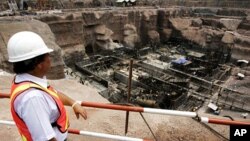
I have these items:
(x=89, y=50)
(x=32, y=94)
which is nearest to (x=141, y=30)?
(x=89, y=50)

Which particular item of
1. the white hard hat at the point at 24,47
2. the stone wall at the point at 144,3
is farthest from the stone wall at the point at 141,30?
the white hard hat at the point at 24,47

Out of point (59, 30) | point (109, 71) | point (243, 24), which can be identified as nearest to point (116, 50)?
point (109, 71)

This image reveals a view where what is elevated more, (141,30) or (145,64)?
(141,30)

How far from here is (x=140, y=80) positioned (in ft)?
48.9

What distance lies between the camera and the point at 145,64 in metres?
17.8

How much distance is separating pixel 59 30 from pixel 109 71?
480 centimetres

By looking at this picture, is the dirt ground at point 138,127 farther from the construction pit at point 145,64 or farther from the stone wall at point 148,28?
the stone wall at point 148,28

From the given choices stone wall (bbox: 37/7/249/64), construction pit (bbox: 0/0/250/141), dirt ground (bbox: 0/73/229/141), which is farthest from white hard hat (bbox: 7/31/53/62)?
stone wall (bbox: 37/7/249/64)

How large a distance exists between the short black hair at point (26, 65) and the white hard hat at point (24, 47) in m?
0.04

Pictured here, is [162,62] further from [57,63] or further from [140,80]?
[57,63]

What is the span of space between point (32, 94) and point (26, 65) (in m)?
0.26

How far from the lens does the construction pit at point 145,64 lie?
4285mm

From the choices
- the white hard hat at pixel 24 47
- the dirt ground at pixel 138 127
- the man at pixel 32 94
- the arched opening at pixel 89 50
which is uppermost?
the white hard hat at pixel 24 47

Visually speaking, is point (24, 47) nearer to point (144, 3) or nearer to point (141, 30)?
point (141, 30)
